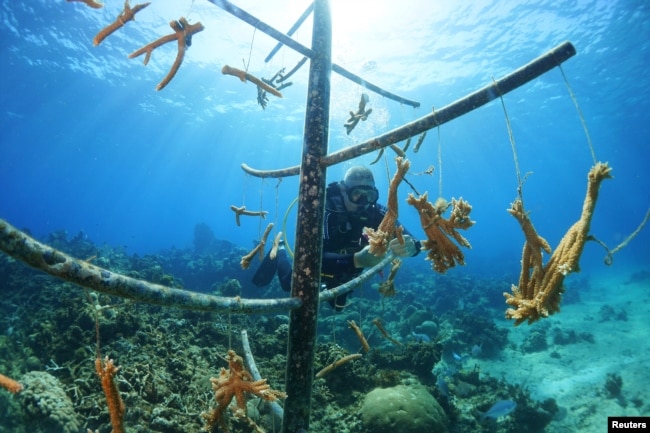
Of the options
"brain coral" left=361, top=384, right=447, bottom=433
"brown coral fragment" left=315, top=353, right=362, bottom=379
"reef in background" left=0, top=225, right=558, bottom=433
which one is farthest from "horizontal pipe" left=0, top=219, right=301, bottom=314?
"brain coral" left=361, top=384, right=447, bottom=433

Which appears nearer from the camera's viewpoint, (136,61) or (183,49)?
(183,49)

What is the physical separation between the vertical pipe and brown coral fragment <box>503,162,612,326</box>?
1294 millimetres

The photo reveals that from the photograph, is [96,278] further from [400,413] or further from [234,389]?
[400,413]

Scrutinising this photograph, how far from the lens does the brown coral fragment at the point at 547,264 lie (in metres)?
1.68

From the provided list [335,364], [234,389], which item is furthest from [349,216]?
[234,389]

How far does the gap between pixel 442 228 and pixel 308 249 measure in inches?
38.8

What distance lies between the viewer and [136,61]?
2872cm

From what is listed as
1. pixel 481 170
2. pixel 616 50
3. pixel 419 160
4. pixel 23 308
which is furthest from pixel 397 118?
pixel 481 170

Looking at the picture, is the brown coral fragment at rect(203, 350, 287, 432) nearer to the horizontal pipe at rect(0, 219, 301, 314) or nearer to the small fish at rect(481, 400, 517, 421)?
the horizontal pipe at rect(0, 219, 301, 314)

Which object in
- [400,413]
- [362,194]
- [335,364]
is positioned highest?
[362,194]

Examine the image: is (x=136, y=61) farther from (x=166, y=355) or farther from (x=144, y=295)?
(x=144, y=295)

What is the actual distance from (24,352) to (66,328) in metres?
0.96

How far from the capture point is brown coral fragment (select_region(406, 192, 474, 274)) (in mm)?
2305

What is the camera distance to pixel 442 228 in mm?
2365
